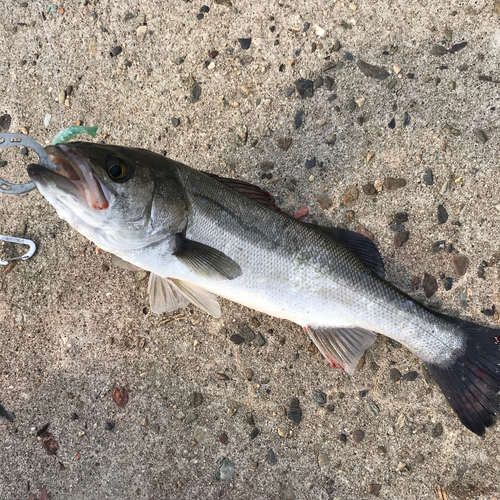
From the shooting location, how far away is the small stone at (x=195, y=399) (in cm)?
287

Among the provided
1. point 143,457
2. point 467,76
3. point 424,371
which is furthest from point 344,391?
point 467,76

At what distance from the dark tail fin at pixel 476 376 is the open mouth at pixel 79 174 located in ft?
7.87

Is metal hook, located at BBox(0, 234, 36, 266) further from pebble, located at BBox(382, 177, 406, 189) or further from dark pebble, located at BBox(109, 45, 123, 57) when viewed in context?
pebble, located at BBox(382, 177, 406, 189)

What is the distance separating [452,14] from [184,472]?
403 cm

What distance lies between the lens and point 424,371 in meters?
2.71

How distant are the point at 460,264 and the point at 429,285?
27 centimetres

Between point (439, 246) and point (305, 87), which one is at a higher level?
point (305, 87)

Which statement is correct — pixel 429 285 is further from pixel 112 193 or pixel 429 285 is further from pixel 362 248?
pixel 112 193

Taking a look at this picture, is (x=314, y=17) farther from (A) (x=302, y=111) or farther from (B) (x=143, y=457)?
(B) (x=143, y=457)

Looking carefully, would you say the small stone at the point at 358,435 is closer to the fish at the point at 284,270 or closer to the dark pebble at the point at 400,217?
the fish at the point at 284,270

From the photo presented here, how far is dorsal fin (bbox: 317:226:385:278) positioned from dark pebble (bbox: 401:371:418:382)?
2.55ft

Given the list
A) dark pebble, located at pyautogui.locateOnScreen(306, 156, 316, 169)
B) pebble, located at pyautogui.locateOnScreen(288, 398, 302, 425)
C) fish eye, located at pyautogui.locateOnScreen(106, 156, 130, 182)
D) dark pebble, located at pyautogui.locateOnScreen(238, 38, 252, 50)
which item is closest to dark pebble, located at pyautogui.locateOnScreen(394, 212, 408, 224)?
dark pebble, located at pyautogui.locateOnScreen(306, 156, 316, 169)

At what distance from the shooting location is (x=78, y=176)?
209cm

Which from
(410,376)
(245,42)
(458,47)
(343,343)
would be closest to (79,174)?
(245,42)
